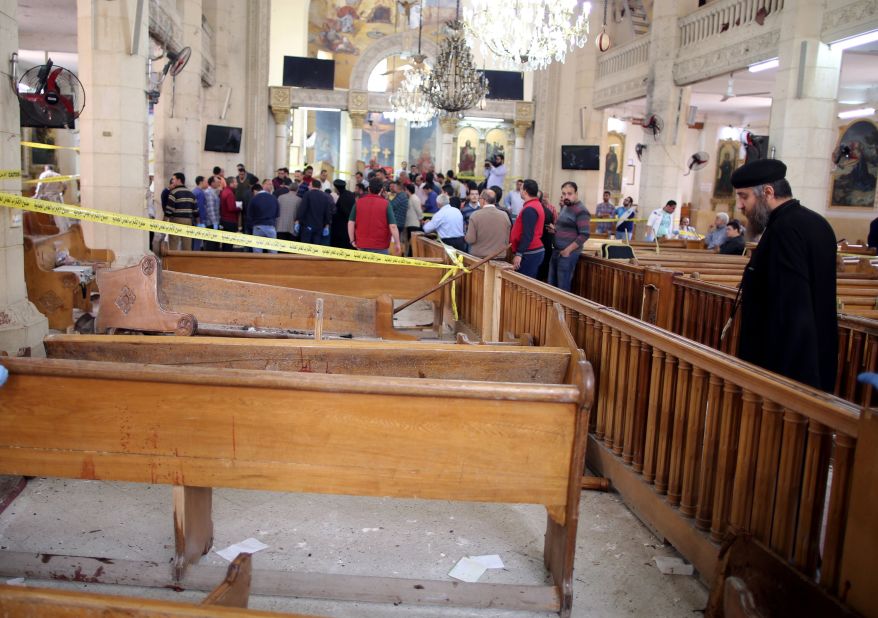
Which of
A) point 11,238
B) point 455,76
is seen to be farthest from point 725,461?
point 455,76

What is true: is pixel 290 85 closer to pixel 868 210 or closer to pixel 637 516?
pixel 868 210

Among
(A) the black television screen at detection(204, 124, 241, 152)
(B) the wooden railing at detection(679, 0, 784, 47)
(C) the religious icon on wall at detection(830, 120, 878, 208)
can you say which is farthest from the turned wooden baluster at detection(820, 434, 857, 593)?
(C) the religious icon on wall at detection(830, 120, 878, 208)

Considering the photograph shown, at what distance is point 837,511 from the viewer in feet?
7.94

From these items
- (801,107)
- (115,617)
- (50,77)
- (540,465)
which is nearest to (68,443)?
(115,617)

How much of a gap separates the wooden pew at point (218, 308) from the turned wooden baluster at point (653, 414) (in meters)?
2.13

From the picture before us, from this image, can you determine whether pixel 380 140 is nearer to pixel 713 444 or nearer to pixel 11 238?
pixel 11 238

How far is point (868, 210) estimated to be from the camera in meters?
18.7

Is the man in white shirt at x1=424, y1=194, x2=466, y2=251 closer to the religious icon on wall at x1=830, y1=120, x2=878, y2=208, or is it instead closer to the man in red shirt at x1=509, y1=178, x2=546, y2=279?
the man in red shirt at x1=509, y1=178, x2=546, y2=279

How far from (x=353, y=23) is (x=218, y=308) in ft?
96.8

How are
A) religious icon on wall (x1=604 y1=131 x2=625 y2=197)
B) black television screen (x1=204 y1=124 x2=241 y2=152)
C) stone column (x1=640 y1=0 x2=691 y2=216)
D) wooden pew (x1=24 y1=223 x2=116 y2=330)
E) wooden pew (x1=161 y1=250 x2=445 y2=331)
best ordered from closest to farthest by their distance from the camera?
wooden pew (x1=24 y1=223 x2=116 y2=330), wooden pew (x1=161 y1=250 x2=445 y2=331), stone column (x1=640 y1=0 x2=691 y2=216), black television screen (x1=204 y1=124 x2=241 y2=152), religious icon on wall (x1=604 y1=131 x2=625 y2=197)

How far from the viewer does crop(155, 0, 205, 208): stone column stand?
13273mm

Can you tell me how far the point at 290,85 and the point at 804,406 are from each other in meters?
23.6

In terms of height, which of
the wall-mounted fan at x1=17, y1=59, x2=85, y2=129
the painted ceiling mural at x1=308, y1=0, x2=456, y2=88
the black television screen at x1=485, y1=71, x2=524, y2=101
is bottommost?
the wall-mounted fan at x1=17, y1=59, x2=85, y2=129

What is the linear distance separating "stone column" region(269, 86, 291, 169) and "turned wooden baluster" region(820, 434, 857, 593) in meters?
22.6
